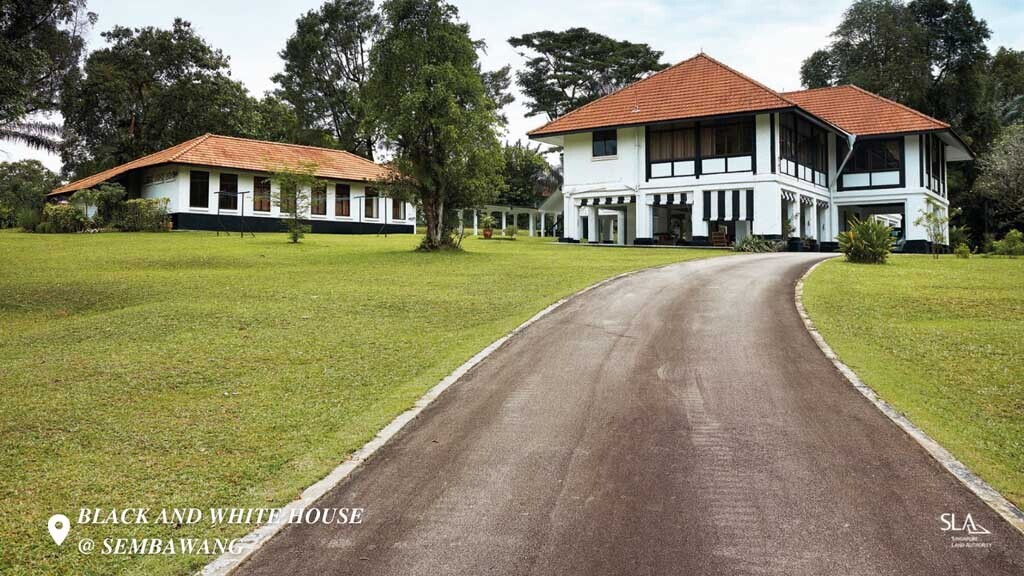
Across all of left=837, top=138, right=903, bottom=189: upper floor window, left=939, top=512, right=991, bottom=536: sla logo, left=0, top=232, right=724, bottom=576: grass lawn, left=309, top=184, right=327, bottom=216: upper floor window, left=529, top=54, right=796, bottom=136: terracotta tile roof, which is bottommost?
left=939, top=512, right=991, bottom=536: sla logo

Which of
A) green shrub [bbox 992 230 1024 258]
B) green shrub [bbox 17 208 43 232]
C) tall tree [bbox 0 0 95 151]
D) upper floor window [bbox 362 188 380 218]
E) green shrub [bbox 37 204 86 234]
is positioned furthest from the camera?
upper floor window [bbox 362 188 380 218]

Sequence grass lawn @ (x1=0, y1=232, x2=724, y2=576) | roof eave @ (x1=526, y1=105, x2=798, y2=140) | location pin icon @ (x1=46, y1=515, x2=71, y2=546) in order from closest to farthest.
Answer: location pin icon @ (x1=46, y1=515, x2=71, y2=546)
grass lawn @ (x1=0, y1=232, x2=724, y2=576)
roof eave @ (x1=526, y1=105, x2=798, y2=140)

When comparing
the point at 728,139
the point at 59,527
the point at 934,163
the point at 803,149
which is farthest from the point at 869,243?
the point at 934,163

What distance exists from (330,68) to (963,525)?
63551 mm

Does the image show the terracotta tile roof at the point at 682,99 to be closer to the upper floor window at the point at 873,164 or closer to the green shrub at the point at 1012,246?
the upper floor window at the point at 873,164

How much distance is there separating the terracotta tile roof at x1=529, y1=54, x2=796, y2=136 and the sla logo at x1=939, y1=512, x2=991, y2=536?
28.5 m

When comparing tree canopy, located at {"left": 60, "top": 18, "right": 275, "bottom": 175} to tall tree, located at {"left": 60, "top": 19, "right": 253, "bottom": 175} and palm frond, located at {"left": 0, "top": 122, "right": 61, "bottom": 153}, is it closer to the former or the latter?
tall tree, located at {"left": 60, "top": 19, "right": 253, "bottom": 175}

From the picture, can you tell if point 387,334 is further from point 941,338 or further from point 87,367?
point 941,338

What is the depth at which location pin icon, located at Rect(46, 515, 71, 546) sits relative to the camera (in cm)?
446

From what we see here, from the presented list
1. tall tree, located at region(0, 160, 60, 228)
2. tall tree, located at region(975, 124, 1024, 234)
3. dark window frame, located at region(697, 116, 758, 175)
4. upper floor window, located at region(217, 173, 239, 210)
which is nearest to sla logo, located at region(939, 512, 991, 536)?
dark window frame, located at region(697, 116, 758, 175)

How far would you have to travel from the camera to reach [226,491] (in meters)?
5.21

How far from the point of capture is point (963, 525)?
4.66 meters

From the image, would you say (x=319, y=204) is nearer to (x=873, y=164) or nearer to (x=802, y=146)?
(x=802, y=146)

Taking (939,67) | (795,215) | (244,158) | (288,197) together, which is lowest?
(795,215)
